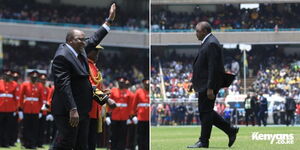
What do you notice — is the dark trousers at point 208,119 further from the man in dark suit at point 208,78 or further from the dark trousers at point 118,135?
the dark trousers at point 118,135

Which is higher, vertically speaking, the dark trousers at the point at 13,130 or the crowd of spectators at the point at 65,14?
the crowd of spectators at the point at 65,14

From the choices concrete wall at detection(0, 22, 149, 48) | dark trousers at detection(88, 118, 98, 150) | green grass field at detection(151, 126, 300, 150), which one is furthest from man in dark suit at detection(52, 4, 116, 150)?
concrete wall at detection(0, 22, 149, 48)

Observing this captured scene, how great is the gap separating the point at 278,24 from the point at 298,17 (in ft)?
1.19

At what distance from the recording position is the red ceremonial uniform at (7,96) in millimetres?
16281

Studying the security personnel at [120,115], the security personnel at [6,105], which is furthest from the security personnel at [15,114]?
the security personnel at [120,115]

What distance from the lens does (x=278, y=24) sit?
928 centimetres

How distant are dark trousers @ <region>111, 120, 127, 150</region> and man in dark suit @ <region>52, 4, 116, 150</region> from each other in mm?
8621

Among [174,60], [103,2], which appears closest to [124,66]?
[103,2]

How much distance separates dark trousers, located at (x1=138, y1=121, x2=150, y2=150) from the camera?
15.4 metres

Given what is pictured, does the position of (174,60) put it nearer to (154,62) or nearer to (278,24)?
(154,62)

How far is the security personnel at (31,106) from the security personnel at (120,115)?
1.80 meters

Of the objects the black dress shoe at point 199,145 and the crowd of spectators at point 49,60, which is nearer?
the black dress shoe at point 199,145

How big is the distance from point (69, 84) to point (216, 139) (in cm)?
350

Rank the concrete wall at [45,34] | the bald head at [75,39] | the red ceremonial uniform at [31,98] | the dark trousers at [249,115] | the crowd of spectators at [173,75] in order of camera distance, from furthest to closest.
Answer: the concrete wall at [45,34] < the red ceremonial uniform at [31,98] < the dark trousers at [249,115] < the crowd of spectators at [173,75] < the bald head at [75,39]
